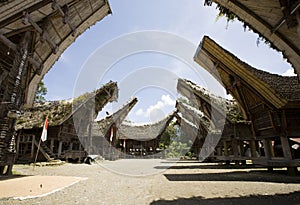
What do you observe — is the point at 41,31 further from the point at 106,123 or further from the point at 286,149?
the point at 106,123

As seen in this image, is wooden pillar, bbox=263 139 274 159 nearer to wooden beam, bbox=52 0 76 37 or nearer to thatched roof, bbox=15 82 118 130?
wooden beam, bbox=52 0 76 37

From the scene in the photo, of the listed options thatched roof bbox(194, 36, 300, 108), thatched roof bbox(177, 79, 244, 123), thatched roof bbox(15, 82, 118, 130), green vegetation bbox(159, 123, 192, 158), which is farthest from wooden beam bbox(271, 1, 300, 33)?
green vegetation bbox(159, 123, 192, 158)

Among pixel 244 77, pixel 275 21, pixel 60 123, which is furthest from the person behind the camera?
pixel 60 123

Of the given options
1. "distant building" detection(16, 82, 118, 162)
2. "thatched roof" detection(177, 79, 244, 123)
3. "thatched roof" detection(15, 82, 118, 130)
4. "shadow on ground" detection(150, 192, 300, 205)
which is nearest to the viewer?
"shadow on ground" detection(150, 192, 300, 205)

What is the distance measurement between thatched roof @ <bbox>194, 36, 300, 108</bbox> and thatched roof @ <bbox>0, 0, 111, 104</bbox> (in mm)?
4772

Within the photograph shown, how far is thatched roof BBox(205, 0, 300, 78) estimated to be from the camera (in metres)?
3.63

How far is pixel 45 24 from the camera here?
662 cm

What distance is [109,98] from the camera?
20125mm

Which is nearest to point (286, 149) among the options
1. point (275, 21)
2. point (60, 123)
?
point (275, 21)

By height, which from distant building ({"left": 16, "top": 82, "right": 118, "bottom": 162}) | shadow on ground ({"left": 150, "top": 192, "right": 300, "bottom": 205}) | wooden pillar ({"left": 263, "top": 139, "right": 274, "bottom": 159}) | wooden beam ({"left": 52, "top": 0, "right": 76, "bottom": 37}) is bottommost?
shadow on ground ({"left": 150, "top": 192, "right": 300, "bottom": 205})

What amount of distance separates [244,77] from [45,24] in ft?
27.4

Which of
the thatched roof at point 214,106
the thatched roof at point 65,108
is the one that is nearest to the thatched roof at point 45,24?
the thatched roof at point 214,106

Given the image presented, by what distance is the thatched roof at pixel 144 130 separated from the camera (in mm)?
29941

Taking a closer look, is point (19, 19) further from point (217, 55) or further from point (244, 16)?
point (217, 55)
